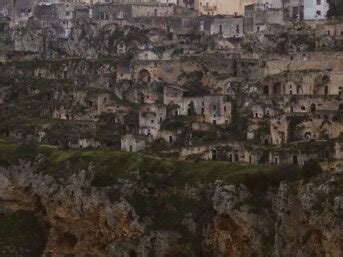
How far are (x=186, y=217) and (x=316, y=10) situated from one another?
127 ft

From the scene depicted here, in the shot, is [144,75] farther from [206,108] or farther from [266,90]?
[266,90]

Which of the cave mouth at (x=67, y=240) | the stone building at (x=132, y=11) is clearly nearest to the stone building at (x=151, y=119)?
the cave mouth at (x=67, y=240)

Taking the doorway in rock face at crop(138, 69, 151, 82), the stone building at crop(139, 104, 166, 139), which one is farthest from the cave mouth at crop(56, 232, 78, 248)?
the doorway in rock face at crop(138, 69, 151, 82)

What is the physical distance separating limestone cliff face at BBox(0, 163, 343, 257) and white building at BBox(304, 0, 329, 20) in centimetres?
3530

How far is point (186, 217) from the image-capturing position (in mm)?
81500

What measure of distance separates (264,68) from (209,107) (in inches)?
264

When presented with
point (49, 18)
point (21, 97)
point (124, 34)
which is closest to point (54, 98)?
point (21, 97)

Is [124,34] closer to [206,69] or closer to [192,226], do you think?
[206,69]

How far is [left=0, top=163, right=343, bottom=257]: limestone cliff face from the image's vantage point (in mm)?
71688

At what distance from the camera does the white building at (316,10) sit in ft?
369

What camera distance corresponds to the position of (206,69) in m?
102

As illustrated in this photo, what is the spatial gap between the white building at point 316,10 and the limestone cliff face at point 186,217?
116 feet

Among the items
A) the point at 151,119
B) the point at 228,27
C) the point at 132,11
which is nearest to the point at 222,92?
the point at 151,119

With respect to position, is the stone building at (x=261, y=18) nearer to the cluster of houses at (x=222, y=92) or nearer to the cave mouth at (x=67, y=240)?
the cluster of houses at (x=222, y=92)
